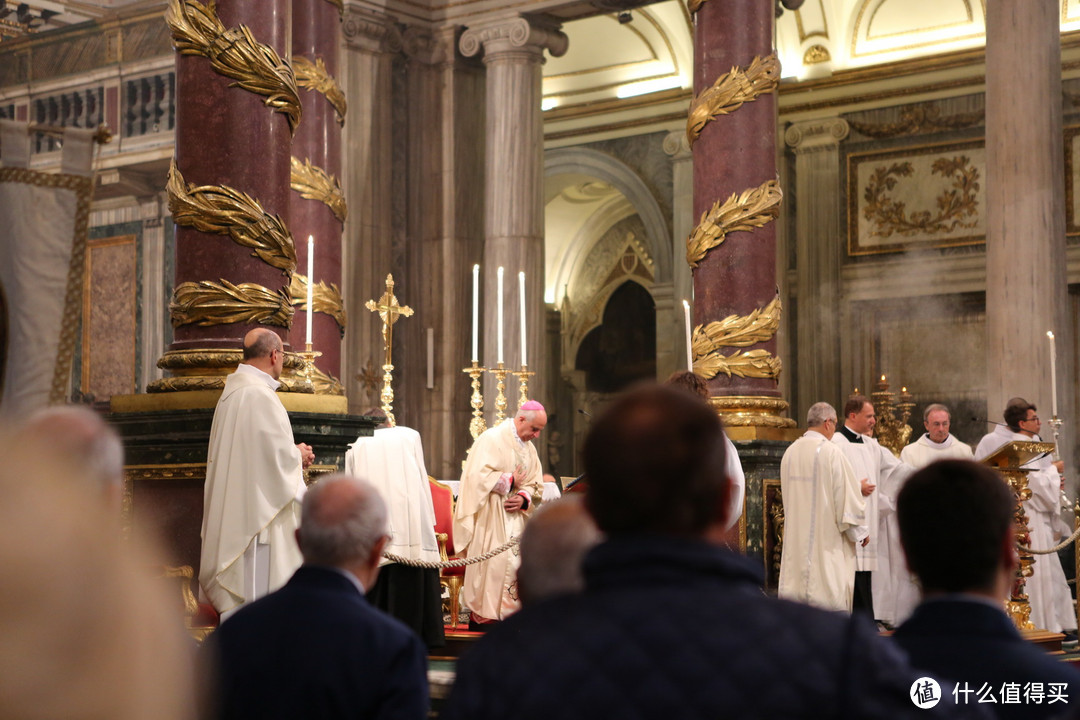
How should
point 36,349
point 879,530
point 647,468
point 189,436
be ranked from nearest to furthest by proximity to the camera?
point 647,468, point 36,349, point 189,436, point 879,530

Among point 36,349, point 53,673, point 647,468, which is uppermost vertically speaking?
point 36,349

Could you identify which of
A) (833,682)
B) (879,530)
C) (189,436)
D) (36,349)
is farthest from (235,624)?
(879,530)

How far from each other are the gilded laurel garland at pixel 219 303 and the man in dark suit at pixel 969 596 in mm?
4445

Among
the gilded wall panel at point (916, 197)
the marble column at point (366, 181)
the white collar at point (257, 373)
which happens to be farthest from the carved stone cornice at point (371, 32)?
the white collar at point (257, 373)

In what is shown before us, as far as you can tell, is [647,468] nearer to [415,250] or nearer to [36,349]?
[36,349]

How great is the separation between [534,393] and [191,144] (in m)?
7.39

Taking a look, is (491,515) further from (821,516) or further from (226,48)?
(226,48)

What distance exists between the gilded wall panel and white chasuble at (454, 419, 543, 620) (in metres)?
8.91

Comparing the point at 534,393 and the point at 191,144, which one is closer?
the point at 191,144

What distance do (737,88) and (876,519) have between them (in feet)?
10.4

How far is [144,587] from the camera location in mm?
1490

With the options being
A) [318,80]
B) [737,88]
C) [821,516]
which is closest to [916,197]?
[737,88]

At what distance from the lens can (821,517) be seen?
870 cm

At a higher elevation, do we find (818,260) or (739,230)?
(818,260)
